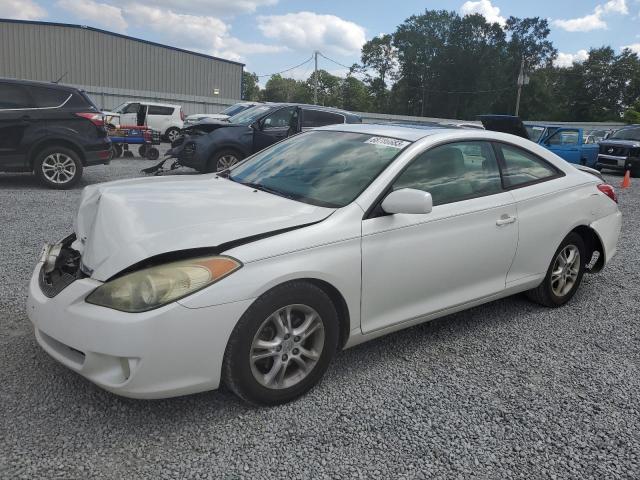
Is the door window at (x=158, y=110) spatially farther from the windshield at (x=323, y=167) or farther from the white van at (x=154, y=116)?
the windshield at (x=323, y=167)

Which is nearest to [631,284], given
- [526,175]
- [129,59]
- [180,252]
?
[526,175]

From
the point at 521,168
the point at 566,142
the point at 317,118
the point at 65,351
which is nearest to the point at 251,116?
the point at 317,118

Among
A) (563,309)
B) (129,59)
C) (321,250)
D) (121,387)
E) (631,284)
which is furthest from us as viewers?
(129,59)

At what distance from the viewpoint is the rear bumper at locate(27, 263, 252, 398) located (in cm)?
234

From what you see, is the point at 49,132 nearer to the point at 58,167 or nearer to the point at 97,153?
the point at 58,167

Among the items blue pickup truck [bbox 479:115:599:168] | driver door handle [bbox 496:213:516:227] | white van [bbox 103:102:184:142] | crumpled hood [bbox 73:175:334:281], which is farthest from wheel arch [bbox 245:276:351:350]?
white van [bbox 103:102:184:142]

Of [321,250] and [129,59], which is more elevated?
[129,59]

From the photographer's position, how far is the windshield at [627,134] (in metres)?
18.0

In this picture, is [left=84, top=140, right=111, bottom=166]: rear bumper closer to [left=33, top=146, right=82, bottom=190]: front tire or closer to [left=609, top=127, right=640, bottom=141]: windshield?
[left=33, top=146, right=82, bottom=190]: front tire

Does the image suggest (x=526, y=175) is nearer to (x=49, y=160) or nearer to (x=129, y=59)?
(x=49, y=160)

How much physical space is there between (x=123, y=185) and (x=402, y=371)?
2.12 meters

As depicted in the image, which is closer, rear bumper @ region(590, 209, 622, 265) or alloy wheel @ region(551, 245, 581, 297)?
alloy wheel @ region(551, 245, 581, 297)

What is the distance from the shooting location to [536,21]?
78562 millimetres

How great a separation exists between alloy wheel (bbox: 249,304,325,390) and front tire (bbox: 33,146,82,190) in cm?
767
